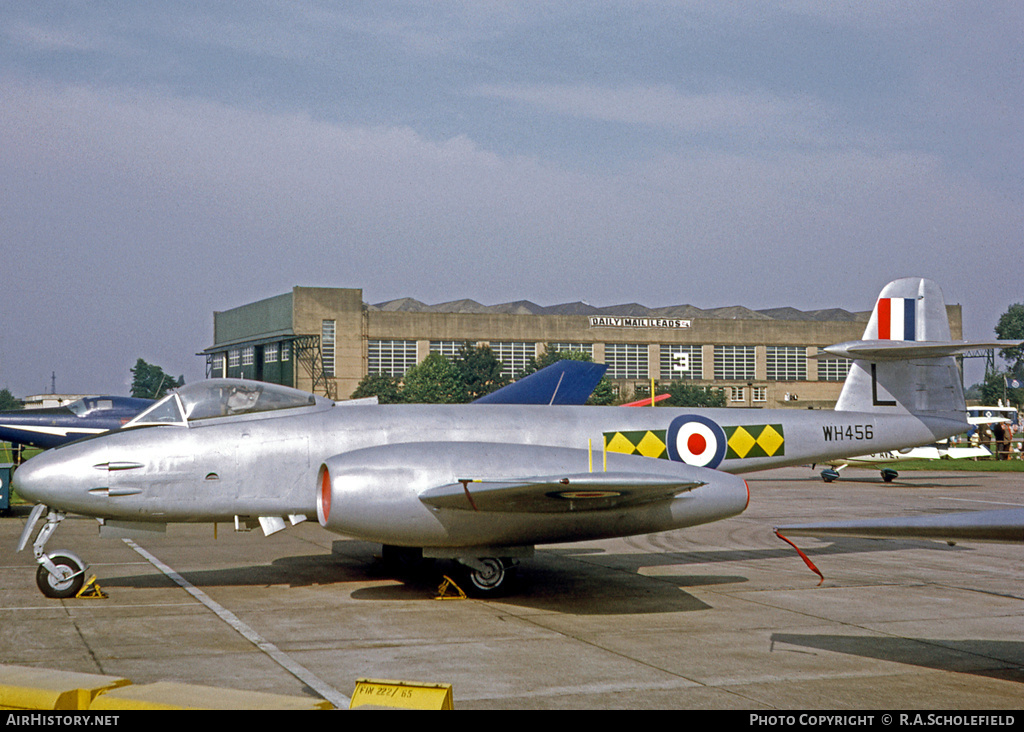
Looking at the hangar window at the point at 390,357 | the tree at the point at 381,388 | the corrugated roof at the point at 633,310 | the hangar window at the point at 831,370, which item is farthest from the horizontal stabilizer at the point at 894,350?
the corrugated roof at the point at 633,310

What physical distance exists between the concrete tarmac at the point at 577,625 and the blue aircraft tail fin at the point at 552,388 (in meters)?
2.48

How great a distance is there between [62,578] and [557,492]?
559 cm

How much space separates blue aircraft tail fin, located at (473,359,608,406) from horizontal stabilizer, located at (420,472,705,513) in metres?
4.47

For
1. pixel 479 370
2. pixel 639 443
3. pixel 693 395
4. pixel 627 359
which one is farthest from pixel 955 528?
pixel 627 359

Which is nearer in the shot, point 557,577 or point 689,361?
point 557,577

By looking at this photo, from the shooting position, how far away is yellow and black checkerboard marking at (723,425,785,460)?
12.2 m

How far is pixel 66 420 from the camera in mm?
18422

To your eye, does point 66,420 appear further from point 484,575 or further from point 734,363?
point 734,363

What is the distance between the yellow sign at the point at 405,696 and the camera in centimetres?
389

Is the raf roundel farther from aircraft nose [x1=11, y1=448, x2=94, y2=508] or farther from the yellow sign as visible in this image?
the yellow sign

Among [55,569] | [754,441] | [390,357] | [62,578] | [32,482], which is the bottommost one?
[62,578]

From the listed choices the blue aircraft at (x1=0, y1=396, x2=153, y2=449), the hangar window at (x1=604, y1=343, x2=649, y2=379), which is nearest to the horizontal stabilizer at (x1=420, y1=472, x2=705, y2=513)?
the blue aircraft at (x1=0, y1=396, x2=153, y2=449)

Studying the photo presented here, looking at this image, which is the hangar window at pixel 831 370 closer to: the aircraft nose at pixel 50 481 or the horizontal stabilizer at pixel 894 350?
the horizontal stabilizer at pixel 894 350
